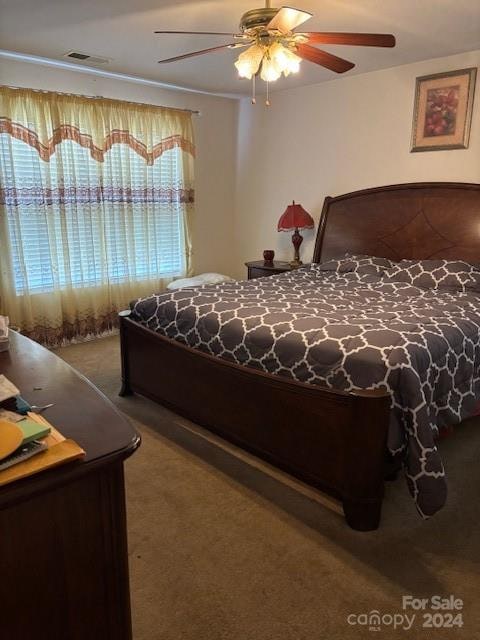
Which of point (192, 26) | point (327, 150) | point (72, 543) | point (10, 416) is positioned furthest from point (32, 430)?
point (327, 150)

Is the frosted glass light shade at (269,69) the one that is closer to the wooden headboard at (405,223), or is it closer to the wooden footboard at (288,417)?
the wooden footboard at (288,417)

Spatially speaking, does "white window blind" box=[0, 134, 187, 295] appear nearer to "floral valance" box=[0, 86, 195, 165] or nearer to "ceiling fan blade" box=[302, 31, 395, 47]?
"floral valance" box=[0, 86, 195, 165]

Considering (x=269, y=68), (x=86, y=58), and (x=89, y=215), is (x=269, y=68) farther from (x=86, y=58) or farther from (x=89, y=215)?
(x=89, y=215)

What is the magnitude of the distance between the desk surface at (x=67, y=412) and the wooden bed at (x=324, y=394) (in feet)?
3.51

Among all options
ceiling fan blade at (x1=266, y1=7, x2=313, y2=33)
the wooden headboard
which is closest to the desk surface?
ceiling fan blade at (x1=266, y1=7, x2=313, y2=33)

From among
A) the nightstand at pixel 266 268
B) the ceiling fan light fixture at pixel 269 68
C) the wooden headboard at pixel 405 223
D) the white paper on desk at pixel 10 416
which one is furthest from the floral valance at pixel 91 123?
the white paper on desk at pixel 10 416

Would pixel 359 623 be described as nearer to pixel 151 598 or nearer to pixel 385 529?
pixel 385 529

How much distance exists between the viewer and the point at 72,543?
983mm

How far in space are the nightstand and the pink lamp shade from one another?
0.38 m

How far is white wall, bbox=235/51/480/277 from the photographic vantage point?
3.87 meters

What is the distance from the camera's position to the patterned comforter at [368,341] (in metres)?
1.95

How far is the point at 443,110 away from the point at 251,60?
208 centimetres

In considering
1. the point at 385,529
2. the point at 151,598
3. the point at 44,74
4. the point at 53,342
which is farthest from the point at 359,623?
the point at 44,74

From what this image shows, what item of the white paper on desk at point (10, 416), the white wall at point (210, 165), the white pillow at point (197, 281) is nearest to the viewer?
the white paper on desk at point (10, 416)
